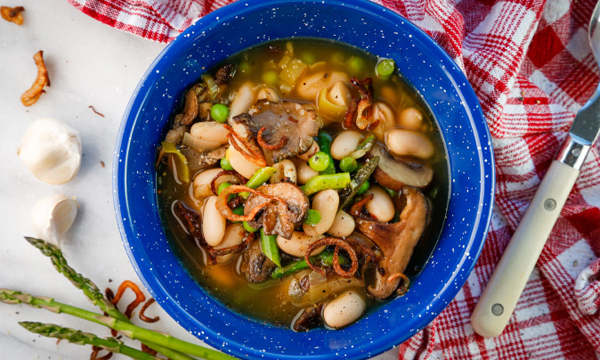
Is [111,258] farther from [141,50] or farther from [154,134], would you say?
[141,50]

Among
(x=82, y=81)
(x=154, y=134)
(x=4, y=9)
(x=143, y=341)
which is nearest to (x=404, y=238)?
(x=154, y=134)

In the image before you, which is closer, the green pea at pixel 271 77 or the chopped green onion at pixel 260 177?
the chopped green onion at pixel 260 177

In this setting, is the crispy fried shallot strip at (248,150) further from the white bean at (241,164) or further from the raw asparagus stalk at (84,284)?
the raw asparagus stalk at (84,284)

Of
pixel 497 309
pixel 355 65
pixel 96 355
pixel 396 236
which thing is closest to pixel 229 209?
pixel 396 236

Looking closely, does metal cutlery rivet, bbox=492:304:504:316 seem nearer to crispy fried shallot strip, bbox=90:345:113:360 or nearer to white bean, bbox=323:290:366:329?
white bean, bbox=323:290:366:329

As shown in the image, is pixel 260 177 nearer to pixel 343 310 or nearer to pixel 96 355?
pixel 343 310

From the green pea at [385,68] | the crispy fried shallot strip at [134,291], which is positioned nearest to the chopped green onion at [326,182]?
the green pea at [385,68]
